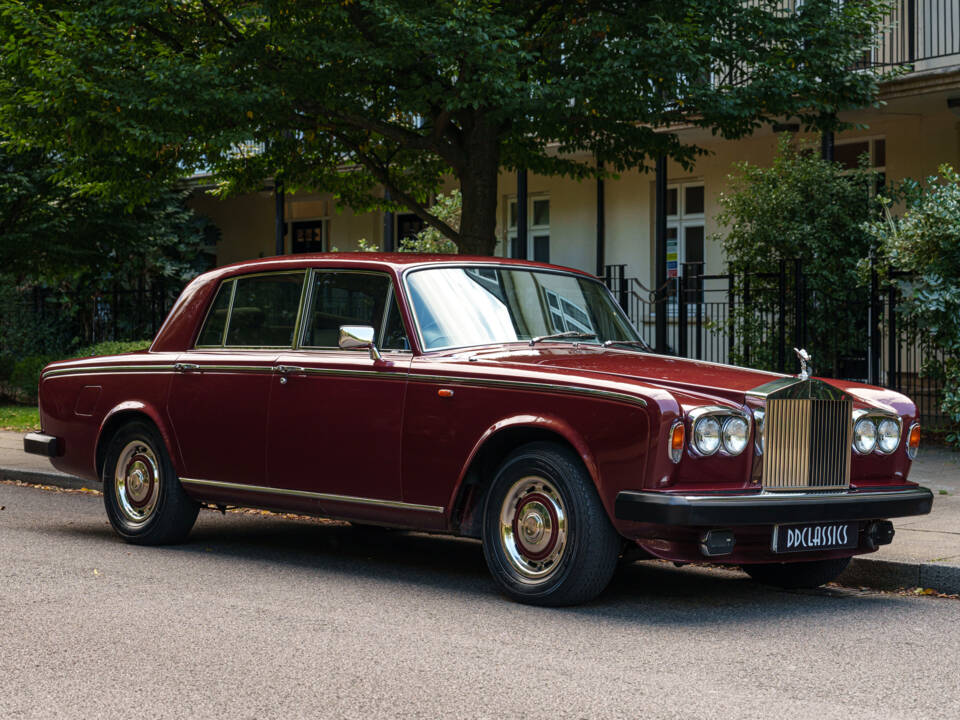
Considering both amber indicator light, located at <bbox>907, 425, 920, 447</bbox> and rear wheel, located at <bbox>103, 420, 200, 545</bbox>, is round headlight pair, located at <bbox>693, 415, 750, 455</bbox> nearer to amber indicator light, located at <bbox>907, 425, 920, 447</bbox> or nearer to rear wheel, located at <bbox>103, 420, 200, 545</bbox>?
amber indicator light, located at <bbox>907, 425, 920, 447</bbox>

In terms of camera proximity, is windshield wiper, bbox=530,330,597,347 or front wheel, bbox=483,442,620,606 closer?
front wheel, bbox=483,442,620,606

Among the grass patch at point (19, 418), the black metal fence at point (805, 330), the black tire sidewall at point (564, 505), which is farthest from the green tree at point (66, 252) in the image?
the black tire sidewall at point (564, 505)

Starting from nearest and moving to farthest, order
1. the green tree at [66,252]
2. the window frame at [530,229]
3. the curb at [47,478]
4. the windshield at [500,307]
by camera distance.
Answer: the windshield at [500,307], the curb at [47,478], the green tree at [66,252], the window frame at [530,229]

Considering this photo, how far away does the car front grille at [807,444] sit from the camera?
6.41 meters

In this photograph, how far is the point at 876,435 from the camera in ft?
22.7

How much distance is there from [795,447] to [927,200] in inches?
300

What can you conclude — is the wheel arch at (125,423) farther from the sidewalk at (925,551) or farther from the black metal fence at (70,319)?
the black metal fence at (70,319)

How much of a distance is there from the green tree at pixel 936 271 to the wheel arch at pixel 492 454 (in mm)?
7102

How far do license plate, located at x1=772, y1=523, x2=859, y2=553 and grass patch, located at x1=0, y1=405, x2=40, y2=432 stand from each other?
12240 millimetres

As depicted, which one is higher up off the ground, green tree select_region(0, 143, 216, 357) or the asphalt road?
green tree select_region(0, 143, 216, 357)

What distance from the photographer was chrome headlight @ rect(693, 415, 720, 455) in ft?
20.2

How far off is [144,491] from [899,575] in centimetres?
479

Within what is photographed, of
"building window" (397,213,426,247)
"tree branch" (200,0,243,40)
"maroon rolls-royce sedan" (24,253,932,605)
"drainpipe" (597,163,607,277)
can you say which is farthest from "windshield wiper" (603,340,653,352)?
"building window" (397,213,426,247)

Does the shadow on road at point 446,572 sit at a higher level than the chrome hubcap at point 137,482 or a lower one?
lower
